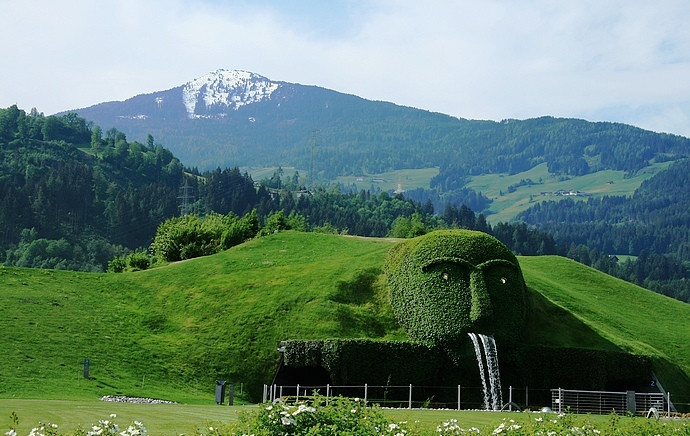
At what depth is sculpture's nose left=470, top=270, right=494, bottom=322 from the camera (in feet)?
150

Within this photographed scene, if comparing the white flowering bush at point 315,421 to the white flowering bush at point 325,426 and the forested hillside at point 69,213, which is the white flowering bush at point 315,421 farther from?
the forested hillside at point 69,213

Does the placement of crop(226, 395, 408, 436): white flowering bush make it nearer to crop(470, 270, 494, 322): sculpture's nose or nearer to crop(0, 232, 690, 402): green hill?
crop(0, 232, 690, 402): green hill

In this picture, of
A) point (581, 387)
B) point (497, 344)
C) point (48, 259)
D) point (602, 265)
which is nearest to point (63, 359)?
point (497, 344)

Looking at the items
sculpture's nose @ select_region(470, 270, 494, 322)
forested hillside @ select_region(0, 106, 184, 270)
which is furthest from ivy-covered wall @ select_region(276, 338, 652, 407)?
forested hillside @ select_region(0, 106, 184, 270)

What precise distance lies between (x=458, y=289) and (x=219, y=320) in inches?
570

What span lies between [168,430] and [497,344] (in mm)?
26139

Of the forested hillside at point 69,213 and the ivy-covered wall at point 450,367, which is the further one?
the forested hillside at point 69,213

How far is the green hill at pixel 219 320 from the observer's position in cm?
4519

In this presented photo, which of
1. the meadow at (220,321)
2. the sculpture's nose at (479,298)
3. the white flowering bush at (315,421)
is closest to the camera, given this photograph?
the white flowering bush at (315,421)

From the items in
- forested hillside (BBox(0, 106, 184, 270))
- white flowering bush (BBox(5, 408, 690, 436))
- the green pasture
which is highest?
forested hillside (BBox(0, 106, 184, 270))

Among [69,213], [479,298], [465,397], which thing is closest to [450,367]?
[465,397]

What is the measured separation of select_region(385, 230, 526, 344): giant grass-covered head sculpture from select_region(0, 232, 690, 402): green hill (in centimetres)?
252

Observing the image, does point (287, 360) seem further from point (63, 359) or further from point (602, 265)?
point (602, 265)

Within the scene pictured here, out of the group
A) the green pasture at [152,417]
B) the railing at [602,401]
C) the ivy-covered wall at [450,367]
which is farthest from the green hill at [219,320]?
the green pasture at [152,417]
